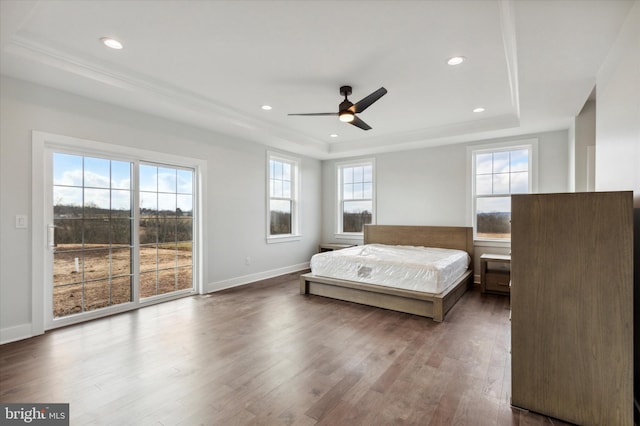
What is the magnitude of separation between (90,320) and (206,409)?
2.56 meters

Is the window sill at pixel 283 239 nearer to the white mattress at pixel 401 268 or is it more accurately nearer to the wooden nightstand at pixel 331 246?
the wooden nightstand at pixel 331 246

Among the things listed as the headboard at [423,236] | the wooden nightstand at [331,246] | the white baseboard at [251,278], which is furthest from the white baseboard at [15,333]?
the headboard at [423,236]

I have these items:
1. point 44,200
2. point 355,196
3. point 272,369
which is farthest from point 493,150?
point 44,200

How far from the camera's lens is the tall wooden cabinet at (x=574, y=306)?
171 cm

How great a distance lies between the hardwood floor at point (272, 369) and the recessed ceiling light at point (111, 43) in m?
2.76

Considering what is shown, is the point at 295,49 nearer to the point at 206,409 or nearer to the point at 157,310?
the point at 206,409

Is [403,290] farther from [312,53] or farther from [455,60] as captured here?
[312,53]

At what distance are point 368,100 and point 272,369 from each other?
2.76 m

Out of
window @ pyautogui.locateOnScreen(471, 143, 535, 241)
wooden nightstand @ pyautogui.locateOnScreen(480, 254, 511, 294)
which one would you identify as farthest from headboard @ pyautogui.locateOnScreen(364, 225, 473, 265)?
wooden nightstand @ pyautogui.locateOnScreen(480, 254, 511, 294)

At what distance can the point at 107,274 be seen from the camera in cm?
380

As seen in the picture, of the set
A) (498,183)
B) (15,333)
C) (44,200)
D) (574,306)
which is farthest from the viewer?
(498,183)

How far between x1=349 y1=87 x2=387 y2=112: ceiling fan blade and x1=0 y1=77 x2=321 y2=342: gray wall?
2661mm

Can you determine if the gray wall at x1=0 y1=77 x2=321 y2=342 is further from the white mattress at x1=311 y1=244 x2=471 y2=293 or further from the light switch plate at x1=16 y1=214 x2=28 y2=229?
the white mattress at x1=311 y1=244 x2=471 y2=293

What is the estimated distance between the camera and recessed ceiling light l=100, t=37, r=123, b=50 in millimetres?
2627
